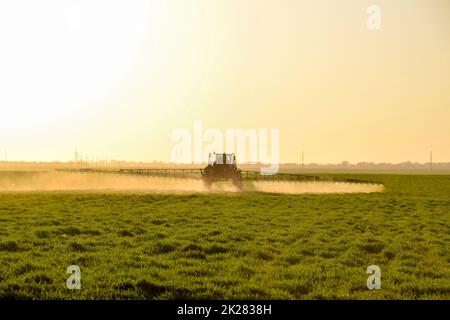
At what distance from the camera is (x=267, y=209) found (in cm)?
2605

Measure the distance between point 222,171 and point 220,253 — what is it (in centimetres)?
3137

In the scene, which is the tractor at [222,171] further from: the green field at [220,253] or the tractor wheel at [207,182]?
the green field at [220,253]

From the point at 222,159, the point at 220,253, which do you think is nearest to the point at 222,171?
the point at 222,159

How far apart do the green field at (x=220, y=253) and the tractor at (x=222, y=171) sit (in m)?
20.3

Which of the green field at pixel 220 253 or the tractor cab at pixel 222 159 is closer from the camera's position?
the green field at pixel 220 253

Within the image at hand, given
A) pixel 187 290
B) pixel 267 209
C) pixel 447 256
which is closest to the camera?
pixel 187 290

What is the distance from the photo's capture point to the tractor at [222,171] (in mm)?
44844

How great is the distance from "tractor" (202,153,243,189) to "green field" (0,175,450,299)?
2035cm

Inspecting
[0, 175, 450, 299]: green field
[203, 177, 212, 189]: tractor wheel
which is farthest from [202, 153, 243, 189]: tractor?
[0, 175, 450, 299]: green field

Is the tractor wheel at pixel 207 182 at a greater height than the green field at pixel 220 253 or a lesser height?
greater

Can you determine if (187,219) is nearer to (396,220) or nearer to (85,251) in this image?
(85,251)

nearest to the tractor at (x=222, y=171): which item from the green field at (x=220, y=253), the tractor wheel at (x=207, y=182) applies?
the tractor wheel at (x=207, y=182)
